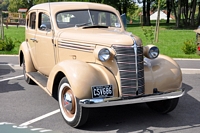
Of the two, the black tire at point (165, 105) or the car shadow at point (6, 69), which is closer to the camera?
the black tire at point (165, 105)

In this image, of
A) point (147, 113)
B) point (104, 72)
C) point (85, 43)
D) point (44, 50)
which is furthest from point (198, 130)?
point (44, 50)

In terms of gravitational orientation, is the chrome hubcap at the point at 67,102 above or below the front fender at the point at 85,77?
below

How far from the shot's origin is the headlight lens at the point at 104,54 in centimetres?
438

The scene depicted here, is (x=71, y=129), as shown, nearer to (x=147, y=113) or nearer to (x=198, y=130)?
(x=147, y=113)

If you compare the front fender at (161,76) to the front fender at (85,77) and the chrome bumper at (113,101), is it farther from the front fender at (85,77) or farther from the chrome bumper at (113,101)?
the front fender at (85,77)

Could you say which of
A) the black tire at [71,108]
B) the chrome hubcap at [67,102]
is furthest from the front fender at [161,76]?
the chrome hubcap at [67,102]

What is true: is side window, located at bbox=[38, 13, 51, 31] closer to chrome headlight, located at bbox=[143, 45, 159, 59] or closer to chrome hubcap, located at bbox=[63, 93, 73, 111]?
chrome hubcap, located at bbox=[63, 93, 73, 111]

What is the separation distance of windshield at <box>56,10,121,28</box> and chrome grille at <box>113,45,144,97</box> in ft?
4.90

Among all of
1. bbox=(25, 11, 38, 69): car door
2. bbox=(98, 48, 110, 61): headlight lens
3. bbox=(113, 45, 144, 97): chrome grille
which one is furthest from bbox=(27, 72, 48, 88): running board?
bbox=(113, 45, 144, 97): chrome grille

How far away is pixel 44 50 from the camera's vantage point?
6.03 meters

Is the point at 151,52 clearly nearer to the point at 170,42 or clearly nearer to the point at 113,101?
the point at 113,101

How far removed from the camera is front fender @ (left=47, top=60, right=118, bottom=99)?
4.16m

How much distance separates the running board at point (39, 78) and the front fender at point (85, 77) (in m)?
1.18

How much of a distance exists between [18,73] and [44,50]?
2.92m
